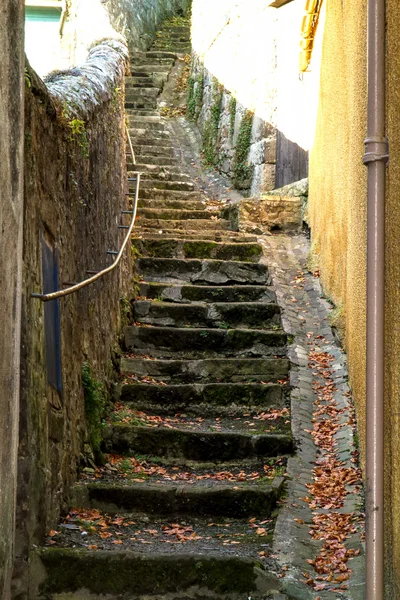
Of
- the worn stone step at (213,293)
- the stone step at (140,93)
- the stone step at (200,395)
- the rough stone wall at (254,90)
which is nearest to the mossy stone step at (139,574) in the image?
the stone step at (200,395)

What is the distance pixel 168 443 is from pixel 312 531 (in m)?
1.47

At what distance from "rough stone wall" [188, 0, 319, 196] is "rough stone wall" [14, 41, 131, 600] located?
148 inches

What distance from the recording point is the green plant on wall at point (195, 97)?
1437cm

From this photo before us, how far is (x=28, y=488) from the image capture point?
3.84 m

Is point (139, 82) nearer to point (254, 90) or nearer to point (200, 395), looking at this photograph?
point (254, 90)

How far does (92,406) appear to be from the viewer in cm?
552

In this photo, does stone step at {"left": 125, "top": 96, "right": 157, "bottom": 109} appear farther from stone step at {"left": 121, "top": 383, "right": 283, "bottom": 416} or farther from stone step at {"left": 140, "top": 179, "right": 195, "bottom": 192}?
stone step at {"left": 121, "top": 383, "right": 283, "bottom": 416}

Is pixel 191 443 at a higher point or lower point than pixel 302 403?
lower

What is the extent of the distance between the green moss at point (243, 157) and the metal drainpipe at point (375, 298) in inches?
322

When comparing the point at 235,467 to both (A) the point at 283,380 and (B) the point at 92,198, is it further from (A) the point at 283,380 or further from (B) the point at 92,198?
(B) the point at 92,198

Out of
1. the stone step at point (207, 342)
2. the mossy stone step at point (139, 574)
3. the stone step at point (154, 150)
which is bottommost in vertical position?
the mossy stone step at point (139, 574)

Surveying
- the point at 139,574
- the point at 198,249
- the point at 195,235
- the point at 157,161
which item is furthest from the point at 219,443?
the point at 157,161

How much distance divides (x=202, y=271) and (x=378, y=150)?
497 cm

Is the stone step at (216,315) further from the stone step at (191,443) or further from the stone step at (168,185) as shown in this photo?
the stone step at (168,185)
